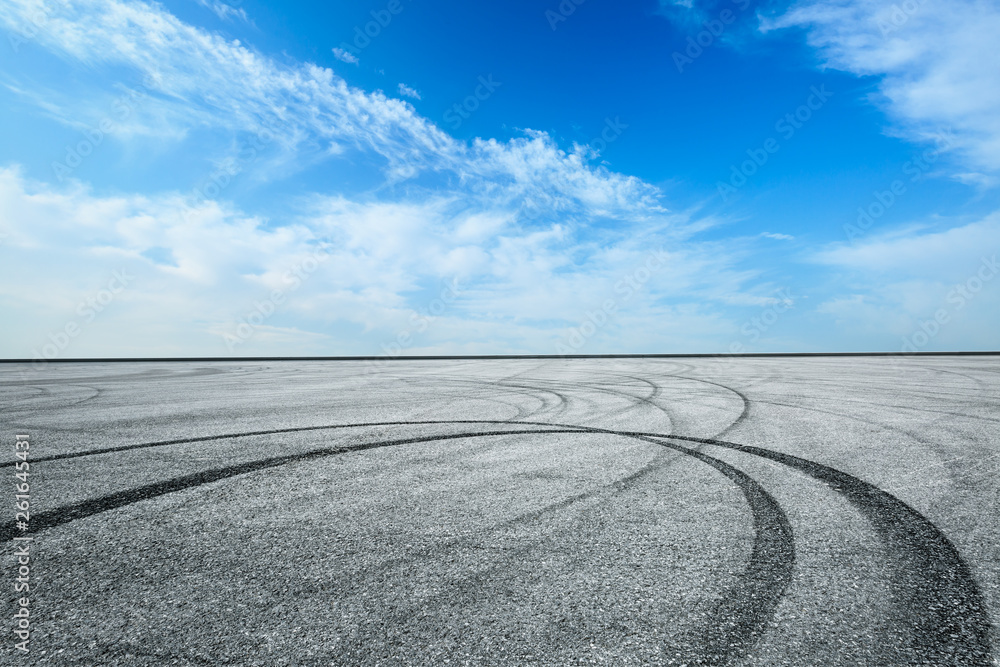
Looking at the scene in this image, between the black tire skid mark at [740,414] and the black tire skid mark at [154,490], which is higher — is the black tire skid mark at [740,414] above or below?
above

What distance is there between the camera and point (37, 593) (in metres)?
2.44

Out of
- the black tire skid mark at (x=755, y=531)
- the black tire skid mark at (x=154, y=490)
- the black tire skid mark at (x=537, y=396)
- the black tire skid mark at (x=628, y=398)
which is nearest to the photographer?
the black tire skid mark at (x=755, y=531)

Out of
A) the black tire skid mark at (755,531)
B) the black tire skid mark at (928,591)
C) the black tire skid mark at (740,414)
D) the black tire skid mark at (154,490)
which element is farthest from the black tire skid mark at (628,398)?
the black tire skid mark at (154,490)

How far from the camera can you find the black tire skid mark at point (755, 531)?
6.81 ft

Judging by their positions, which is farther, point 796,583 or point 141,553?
point 141,553

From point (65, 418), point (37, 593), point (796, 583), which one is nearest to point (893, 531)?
point (796, 583)

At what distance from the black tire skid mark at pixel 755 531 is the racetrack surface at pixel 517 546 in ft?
0.05

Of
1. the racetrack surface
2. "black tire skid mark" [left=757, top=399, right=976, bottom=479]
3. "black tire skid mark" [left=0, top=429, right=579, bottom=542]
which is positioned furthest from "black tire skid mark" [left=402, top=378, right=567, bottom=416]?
"black tire skid mark" [left=757, top=399, right=976, bottom=479]

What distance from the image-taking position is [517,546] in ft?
9.52

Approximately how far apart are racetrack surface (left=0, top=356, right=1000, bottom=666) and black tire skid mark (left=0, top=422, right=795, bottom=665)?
2cm

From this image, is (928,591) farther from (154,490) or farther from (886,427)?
(154,490)

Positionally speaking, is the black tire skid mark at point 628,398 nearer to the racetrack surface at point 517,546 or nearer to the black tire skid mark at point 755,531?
the racetrack surface at point 517,546

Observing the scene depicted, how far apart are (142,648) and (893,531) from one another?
423cm

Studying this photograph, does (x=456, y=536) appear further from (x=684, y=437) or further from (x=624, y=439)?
(x=684, y=437)
